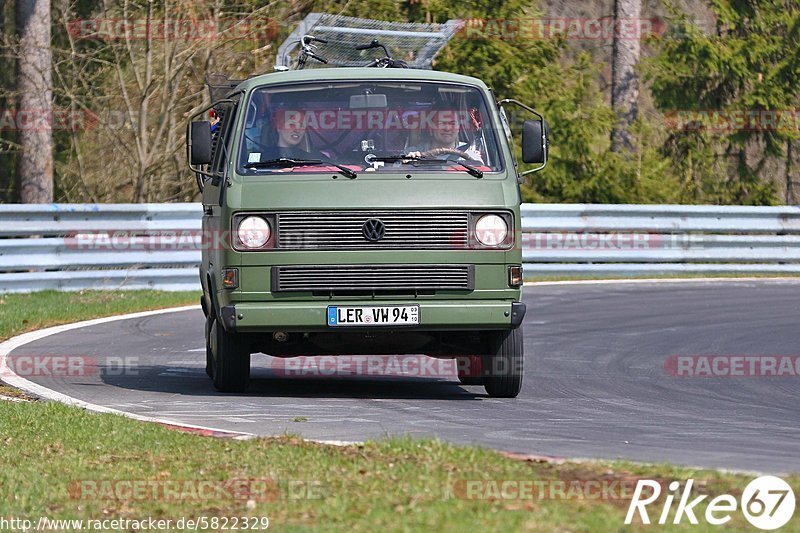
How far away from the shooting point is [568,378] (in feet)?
35.2

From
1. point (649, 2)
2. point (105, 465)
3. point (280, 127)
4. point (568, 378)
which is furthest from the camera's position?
point (649, 2)

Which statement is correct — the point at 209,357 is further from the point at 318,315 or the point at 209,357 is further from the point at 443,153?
the point at 443,153

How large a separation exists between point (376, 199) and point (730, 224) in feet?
46.3

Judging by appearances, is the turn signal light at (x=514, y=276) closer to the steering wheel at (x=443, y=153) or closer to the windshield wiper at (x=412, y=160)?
the windshield wiper at (x=412, y=160)

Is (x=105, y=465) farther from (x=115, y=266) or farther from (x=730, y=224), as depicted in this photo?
(x=730, y=224)

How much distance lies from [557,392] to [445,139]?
1897 millimetres

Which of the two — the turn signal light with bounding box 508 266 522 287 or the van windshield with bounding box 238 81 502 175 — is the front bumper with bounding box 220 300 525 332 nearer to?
the turn signal light with bounding box 508 266 522 287

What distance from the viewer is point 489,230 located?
9172 mm

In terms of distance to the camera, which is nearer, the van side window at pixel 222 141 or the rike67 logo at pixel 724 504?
the rike67 logo at pixel 724 504

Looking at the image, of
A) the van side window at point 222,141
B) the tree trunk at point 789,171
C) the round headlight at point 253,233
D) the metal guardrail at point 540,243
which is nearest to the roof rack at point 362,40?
the van side window at point 222,141

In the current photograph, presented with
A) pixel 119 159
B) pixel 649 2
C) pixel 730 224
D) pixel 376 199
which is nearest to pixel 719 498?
pixel 376 199

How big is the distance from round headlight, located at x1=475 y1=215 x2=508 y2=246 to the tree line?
1296 centimetres

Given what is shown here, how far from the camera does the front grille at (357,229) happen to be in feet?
29.7

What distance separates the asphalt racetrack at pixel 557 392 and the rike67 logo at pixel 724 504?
2.11ft
